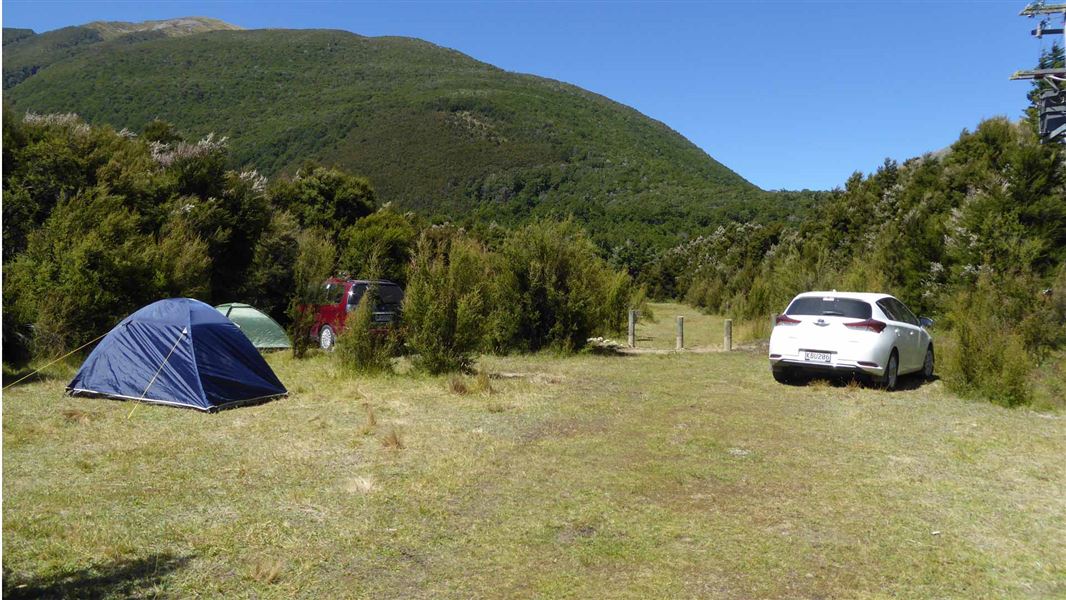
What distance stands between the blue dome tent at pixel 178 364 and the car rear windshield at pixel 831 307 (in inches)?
318

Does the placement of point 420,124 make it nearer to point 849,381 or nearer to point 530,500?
point 849,381

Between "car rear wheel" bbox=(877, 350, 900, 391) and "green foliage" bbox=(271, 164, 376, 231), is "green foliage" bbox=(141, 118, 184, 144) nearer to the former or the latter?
"green foliage" bbox=(271, 164, 376, 231)

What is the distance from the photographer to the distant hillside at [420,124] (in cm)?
7250

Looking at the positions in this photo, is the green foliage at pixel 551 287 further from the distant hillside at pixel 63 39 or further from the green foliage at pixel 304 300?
the distant hillside at pixel 63 39

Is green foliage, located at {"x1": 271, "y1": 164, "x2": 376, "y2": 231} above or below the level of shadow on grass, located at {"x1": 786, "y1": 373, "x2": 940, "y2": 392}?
above

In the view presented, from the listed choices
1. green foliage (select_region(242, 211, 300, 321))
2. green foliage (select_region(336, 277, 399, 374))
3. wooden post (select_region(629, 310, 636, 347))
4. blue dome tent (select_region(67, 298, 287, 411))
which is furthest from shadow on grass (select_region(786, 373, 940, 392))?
green foliage (select_region(242, 211, 300, 321))

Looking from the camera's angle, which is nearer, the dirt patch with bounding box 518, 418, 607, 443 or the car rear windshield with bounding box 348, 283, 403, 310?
the dirt patch with bounding box 518, 418, 607, 443

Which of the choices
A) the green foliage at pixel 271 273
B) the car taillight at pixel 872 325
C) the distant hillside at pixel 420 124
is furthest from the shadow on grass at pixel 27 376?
the distant hillside at pixel 420 124

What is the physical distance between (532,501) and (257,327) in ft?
38.8

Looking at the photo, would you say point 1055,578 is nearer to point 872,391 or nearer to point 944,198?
point 872,391

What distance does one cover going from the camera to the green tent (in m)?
16.1

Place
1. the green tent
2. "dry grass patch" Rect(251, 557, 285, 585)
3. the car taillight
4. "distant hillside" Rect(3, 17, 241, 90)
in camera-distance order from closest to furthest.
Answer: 1. "dry grass patch" Rect(251, 557, 285, 585)
2. the car taillight
3. the green tent
4. "distant hillside" Rect(3, 17, 241, 90)

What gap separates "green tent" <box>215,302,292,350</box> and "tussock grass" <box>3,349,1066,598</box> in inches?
233

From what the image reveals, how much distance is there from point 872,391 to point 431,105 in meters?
89.3
